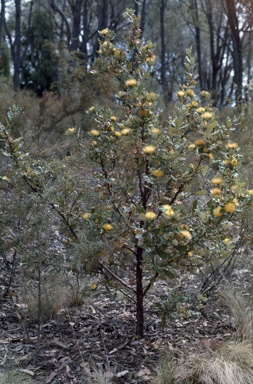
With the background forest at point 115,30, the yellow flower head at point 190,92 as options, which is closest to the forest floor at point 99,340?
the yellow flower head at point 190,92

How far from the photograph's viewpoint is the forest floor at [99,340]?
3053mm

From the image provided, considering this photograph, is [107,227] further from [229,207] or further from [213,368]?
[213,368]

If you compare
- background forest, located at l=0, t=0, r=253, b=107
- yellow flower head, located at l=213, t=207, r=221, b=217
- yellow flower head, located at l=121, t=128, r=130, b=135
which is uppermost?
background forest, located at l=0, t=0, r=253, b=107

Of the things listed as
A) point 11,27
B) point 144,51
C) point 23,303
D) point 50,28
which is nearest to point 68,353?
point 23,303

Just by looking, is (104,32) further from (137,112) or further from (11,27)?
(11,27)

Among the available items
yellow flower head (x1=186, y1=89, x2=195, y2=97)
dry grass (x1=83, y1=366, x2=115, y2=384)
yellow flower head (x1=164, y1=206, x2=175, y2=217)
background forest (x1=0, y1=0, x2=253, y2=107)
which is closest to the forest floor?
dry grass (x1=83, y1=366, x2=115, y2=384)

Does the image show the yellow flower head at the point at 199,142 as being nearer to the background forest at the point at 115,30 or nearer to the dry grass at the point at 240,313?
the dry grass at the point at 240,313

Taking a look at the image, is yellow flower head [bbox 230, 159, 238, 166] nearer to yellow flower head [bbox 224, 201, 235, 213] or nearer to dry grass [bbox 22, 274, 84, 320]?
yellow flower head [bbox 224, 201, 235, 213]

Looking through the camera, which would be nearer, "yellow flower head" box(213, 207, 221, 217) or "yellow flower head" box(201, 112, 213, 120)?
"yellow flower head" box(213, 207, 221, 217)

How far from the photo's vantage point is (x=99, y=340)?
3422mm

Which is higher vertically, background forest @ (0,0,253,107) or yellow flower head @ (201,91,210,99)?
background forest @ (0,0,253,107)

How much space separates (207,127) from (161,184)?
396 millimetres

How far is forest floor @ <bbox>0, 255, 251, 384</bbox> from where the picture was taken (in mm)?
3053

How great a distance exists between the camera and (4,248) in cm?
368
